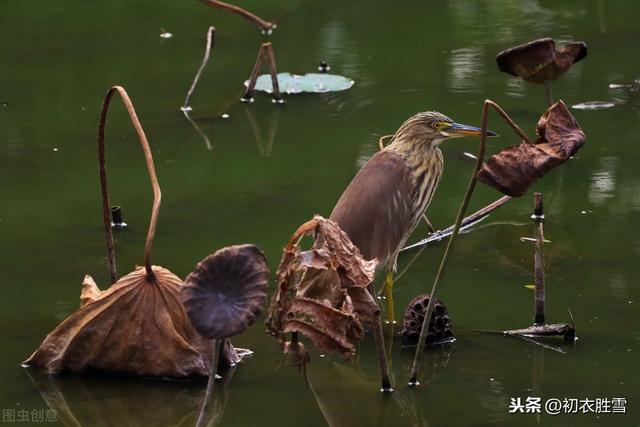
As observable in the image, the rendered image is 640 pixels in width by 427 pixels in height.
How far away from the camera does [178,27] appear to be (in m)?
8.87

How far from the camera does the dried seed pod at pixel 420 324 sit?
4.46 metres

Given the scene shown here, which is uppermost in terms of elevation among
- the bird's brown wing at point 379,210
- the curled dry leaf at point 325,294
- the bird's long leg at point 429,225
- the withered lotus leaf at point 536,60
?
the withered lotus leaf at point 536,60

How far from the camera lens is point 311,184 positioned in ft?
20.1

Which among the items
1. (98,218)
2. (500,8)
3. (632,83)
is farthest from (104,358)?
(500,8)

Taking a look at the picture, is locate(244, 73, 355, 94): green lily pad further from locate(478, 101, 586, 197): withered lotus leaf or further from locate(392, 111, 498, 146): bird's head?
locate(478, 101, 586, 197): withered lotus leaf

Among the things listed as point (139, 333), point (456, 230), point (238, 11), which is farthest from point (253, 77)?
point (456, 230)

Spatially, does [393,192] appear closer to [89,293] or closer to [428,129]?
[428,129]

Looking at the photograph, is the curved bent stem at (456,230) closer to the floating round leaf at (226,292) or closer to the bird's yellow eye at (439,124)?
the floating round leaf at (226,292)

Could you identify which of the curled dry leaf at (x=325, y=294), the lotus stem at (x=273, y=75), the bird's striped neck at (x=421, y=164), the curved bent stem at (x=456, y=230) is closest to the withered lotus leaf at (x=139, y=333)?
the curled dry leaf at (x=325, y=294)

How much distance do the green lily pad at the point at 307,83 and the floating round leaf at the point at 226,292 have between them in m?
4.41

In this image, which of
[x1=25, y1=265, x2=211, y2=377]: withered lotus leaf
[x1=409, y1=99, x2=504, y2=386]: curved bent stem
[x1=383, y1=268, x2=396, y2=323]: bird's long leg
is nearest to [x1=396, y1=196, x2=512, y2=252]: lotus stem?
[x1=383, y1=268, x2=396, y2=323]: bird's long leg

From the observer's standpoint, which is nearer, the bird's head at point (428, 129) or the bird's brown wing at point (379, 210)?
the bird's brown wing at point (379, 210)

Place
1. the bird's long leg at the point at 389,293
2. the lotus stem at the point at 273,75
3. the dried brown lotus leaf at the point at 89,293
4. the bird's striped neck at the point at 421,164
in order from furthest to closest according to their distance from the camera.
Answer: the lotus stem at the point at 273,75 → the bird's striped neck at the point at 421,164 → the bird's long leg at the point at 389,293 → the dried brown lotus leaf at the point at 89,293

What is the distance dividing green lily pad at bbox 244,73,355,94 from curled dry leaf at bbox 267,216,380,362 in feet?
12.6
